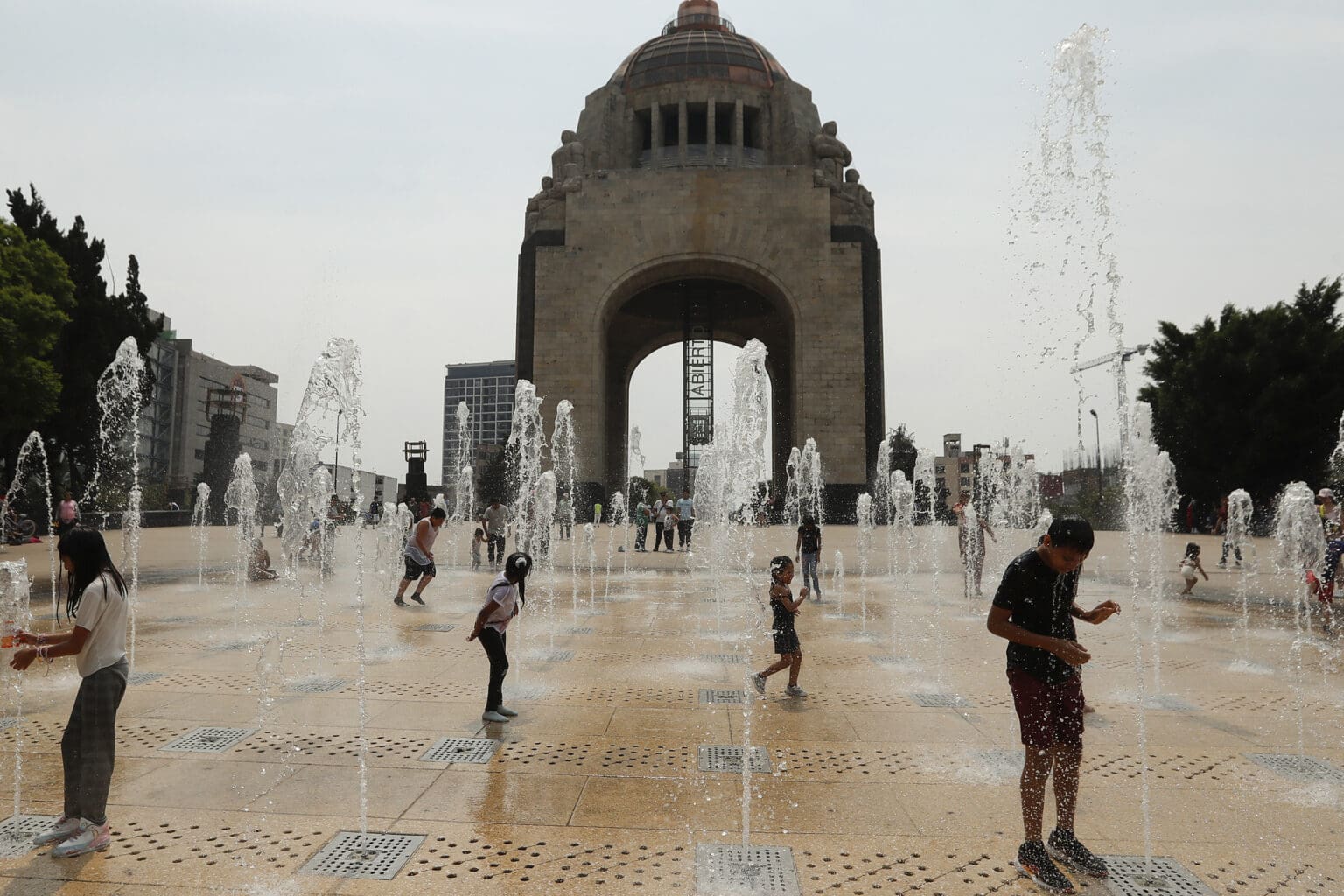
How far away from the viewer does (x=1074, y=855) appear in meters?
3.26

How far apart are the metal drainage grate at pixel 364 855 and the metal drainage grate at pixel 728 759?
161cm

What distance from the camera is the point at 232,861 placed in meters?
3.34

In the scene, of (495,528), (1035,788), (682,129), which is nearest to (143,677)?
(1035,788)

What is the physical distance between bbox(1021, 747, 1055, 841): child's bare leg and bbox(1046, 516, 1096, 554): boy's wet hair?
2.66ft

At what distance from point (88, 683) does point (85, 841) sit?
61 cm

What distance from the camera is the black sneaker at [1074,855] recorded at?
321cm

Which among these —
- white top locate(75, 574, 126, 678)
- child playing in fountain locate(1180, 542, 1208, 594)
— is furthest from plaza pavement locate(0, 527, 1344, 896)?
child playing in fountain locate(1180, 542, 1208, 594)

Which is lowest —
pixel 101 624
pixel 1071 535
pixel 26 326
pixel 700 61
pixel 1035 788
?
pixel 1035 788

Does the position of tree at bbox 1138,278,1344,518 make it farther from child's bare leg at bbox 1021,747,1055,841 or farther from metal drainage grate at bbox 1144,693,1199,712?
child's bare leg at bbox 1021,747,1055,841

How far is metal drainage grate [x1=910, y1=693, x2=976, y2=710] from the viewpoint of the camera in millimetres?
5824

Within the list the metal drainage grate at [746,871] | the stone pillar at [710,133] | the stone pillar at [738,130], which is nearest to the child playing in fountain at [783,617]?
the metal drainage grate at [746,871]

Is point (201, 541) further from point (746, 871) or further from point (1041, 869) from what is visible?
point (1041, 869)

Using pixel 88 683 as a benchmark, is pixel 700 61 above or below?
above

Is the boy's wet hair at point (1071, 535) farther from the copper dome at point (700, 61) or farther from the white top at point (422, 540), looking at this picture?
the copper dome at point (700, 61)
